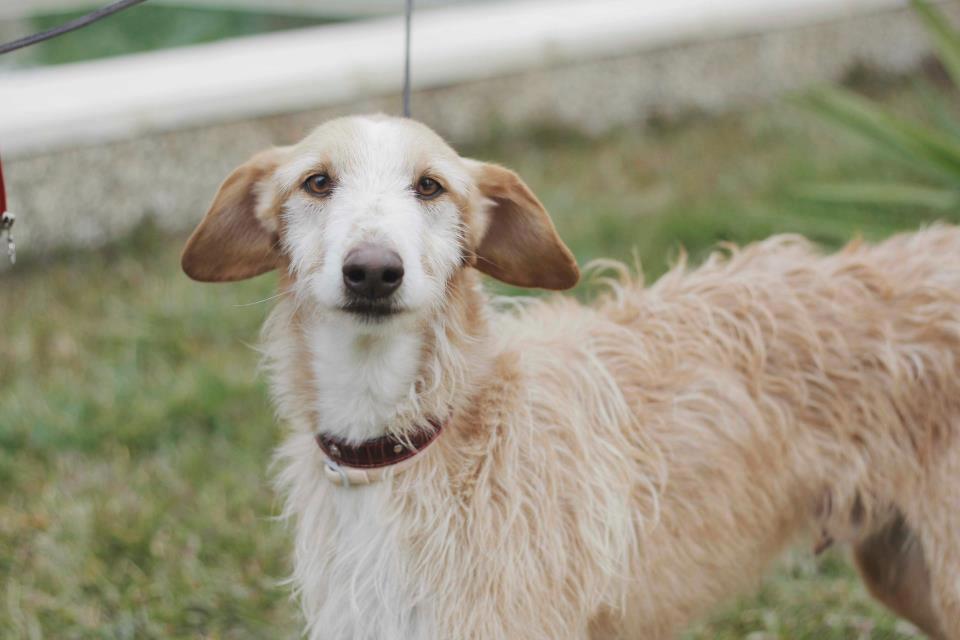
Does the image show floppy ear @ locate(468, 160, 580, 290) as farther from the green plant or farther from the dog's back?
the green plant

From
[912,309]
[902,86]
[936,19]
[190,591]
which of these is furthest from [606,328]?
[902,86]

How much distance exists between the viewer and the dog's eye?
241 centimetres

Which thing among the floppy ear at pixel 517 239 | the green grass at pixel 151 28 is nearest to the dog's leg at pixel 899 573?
the floppy ear at pixel 517 239

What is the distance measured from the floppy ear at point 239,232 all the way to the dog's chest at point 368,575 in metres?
0.59

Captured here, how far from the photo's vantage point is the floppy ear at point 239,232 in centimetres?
256

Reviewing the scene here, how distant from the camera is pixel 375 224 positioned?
7.31 ft

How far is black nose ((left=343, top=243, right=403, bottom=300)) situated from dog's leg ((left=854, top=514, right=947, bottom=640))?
1.58m

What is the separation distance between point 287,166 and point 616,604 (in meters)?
1.30

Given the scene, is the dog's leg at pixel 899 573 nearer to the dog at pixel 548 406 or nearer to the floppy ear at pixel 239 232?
the dog at pixel 548 406

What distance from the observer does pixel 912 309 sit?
2.79 meters

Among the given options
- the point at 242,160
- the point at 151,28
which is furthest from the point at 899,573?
the point at 151,28

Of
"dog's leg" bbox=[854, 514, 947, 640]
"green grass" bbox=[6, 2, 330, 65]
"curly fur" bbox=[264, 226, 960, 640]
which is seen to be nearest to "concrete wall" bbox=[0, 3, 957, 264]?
"green grass" bbox=[6, 2, 330, 65]

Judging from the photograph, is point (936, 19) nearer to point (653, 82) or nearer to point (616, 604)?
point (653, 82)

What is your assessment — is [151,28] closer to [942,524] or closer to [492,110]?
[492,110]
